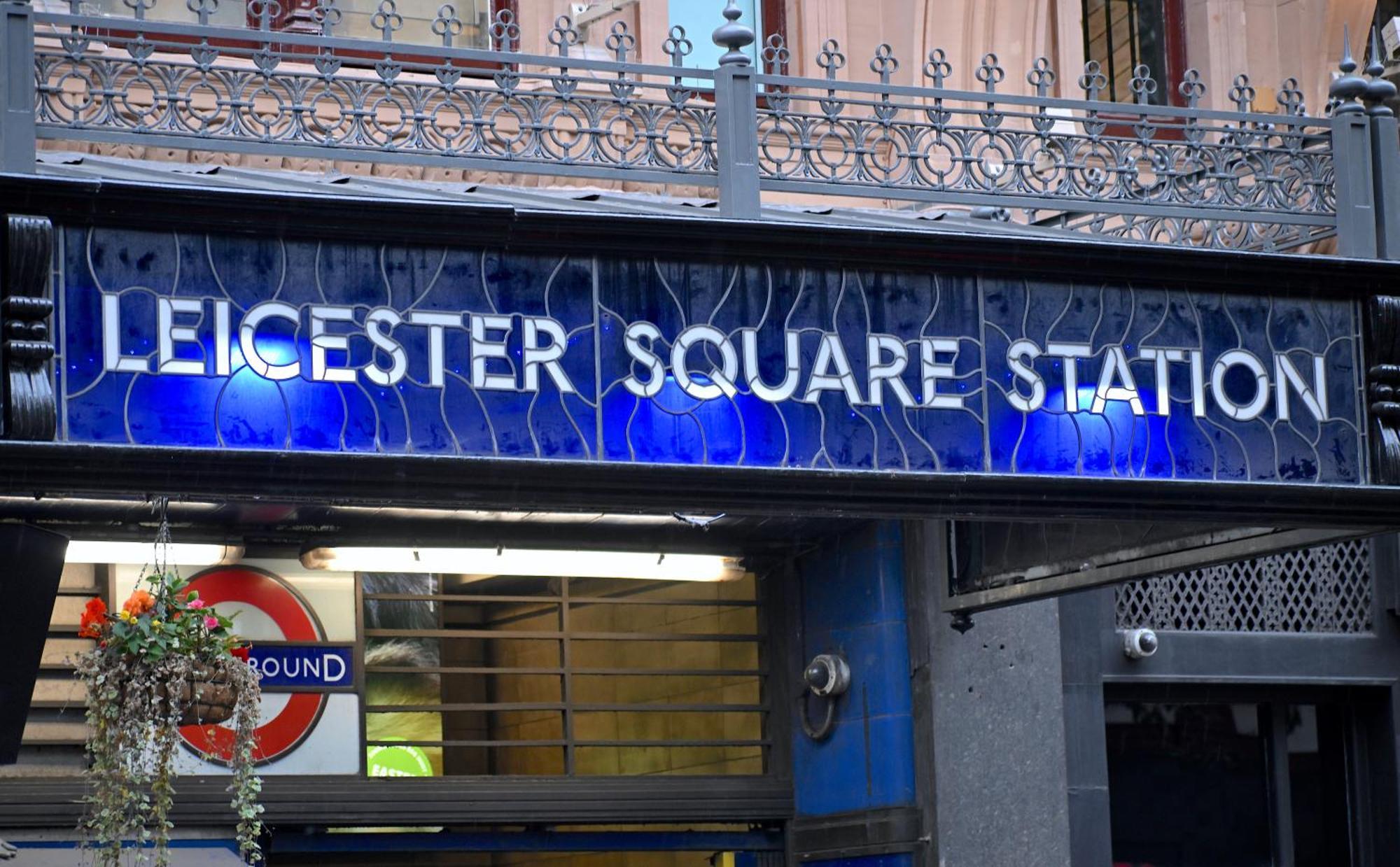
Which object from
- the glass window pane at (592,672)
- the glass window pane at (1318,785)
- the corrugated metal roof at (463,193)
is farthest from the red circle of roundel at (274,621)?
the glass window pane at (1318,785)

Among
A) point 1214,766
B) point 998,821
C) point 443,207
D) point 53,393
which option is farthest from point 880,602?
point 53,393

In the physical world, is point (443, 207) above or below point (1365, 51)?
below

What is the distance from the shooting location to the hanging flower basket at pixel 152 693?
27.1 feet

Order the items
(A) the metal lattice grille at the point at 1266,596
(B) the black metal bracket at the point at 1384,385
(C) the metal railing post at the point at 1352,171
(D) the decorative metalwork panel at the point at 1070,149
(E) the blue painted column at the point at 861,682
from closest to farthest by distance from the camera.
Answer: (D) the decorative metalwork panel at the point at 1070,149, (B) the black metal bracket at the point at 1384,385, (C) the metal railing post at the point at 1352,171, (E) the blue painted column at the point at 861,682, (A) the metal lattice grille at the point at 1266,596

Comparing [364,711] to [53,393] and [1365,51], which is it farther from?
[1365,51]

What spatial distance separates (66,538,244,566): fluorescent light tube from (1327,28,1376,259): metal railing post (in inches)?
218

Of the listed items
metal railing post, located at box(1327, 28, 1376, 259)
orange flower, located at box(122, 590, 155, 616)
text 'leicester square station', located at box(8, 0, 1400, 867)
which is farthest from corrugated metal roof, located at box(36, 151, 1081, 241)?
orange flower, located at box(122, 590, 155, 616)

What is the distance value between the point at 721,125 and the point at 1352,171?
113 inches

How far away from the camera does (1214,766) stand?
41.7ft

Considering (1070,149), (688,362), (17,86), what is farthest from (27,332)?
(1070,149)

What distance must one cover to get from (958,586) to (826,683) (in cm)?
148

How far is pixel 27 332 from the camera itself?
7.25m

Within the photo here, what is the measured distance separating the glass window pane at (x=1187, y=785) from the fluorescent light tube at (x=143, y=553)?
16.4 ft

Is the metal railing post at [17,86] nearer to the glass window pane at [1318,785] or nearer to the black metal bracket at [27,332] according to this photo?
the black metal bracket at [27,332]
